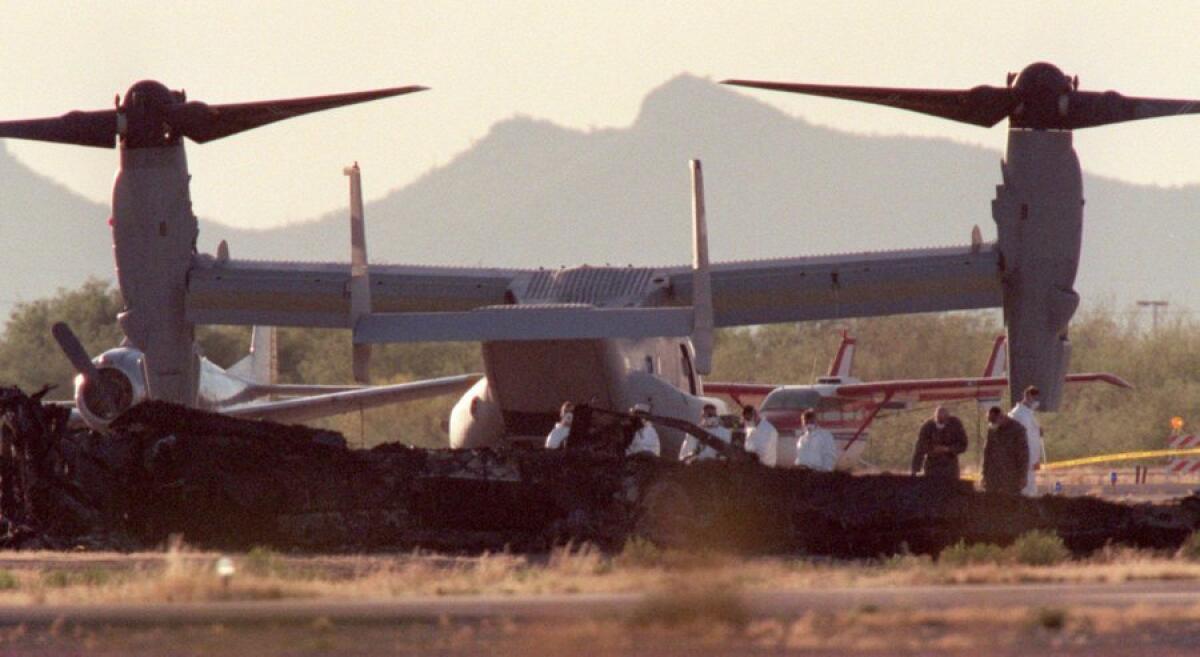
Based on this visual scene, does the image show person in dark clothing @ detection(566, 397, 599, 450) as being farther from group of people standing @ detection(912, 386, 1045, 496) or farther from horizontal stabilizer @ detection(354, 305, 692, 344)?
group of people standing @ detection(912, 386, 1045, 496)

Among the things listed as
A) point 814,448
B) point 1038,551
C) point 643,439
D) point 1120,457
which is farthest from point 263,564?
point 1120,457

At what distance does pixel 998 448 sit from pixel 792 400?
3524 centimetres

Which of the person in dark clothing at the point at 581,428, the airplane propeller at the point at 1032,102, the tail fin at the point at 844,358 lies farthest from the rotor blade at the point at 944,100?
the tail fin at the point at 844,358

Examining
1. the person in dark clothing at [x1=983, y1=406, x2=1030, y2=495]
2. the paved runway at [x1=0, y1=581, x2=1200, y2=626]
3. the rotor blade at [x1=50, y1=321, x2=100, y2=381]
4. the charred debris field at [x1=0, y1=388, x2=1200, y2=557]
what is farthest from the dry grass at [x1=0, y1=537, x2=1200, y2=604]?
the rotor blade at [x1=50, y1=321, x2=100, y2=381]

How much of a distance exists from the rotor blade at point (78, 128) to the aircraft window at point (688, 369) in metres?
7.64

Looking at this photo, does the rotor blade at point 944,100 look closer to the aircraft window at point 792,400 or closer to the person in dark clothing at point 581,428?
the person in dark clothing at point 581,428

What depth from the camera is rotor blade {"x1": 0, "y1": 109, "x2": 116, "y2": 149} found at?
3391 centimetres

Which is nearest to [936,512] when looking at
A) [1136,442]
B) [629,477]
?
[629,477]

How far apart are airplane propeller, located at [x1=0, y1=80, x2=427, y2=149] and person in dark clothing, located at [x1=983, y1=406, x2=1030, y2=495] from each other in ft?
32.7

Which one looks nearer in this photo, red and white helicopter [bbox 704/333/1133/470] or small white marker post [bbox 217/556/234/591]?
small white marker post [bbox 217/556/234/591]

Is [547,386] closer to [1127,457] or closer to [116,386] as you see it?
[116,386]

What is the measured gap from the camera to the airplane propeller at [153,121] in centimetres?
3341

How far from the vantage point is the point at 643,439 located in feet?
91.7

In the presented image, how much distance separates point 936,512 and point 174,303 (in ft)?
42.1
